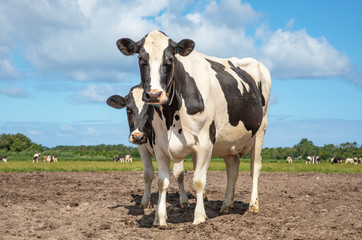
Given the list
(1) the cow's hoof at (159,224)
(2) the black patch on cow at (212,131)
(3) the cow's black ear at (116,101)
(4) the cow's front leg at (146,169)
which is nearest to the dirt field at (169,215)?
(1) the cow's hoof at (159,224)

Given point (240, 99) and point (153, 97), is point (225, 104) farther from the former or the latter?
point (153, 97)

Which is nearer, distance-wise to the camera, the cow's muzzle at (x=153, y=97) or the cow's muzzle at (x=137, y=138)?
the cow's muzzle at (x=153, y=97)

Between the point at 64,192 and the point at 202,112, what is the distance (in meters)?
7.11

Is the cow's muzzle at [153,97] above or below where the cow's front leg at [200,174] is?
above

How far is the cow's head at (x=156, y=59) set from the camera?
252 inches

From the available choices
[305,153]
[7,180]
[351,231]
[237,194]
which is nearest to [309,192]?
[237,194]

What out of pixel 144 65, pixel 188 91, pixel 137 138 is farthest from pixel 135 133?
pixel 144 65

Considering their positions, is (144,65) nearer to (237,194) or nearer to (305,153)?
(237,194)

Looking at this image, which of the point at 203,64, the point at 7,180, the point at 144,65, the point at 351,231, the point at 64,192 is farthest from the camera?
the point at 7,180

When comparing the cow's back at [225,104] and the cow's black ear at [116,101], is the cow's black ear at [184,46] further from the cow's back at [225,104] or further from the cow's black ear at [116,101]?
the cow's black ear at [116,101]

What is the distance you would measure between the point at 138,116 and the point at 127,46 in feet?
5.83

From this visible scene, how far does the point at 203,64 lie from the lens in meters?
8.00

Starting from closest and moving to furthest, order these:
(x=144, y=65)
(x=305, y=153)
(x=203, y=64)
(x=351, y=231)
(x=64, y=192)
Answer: (x=144, y=65)
(x=351, y=231)
(x=203, y=64)
(x=64, y=192)
(x=305, y=153)

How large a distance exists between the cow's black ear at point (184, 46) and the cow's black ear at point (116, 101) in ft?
9.31
